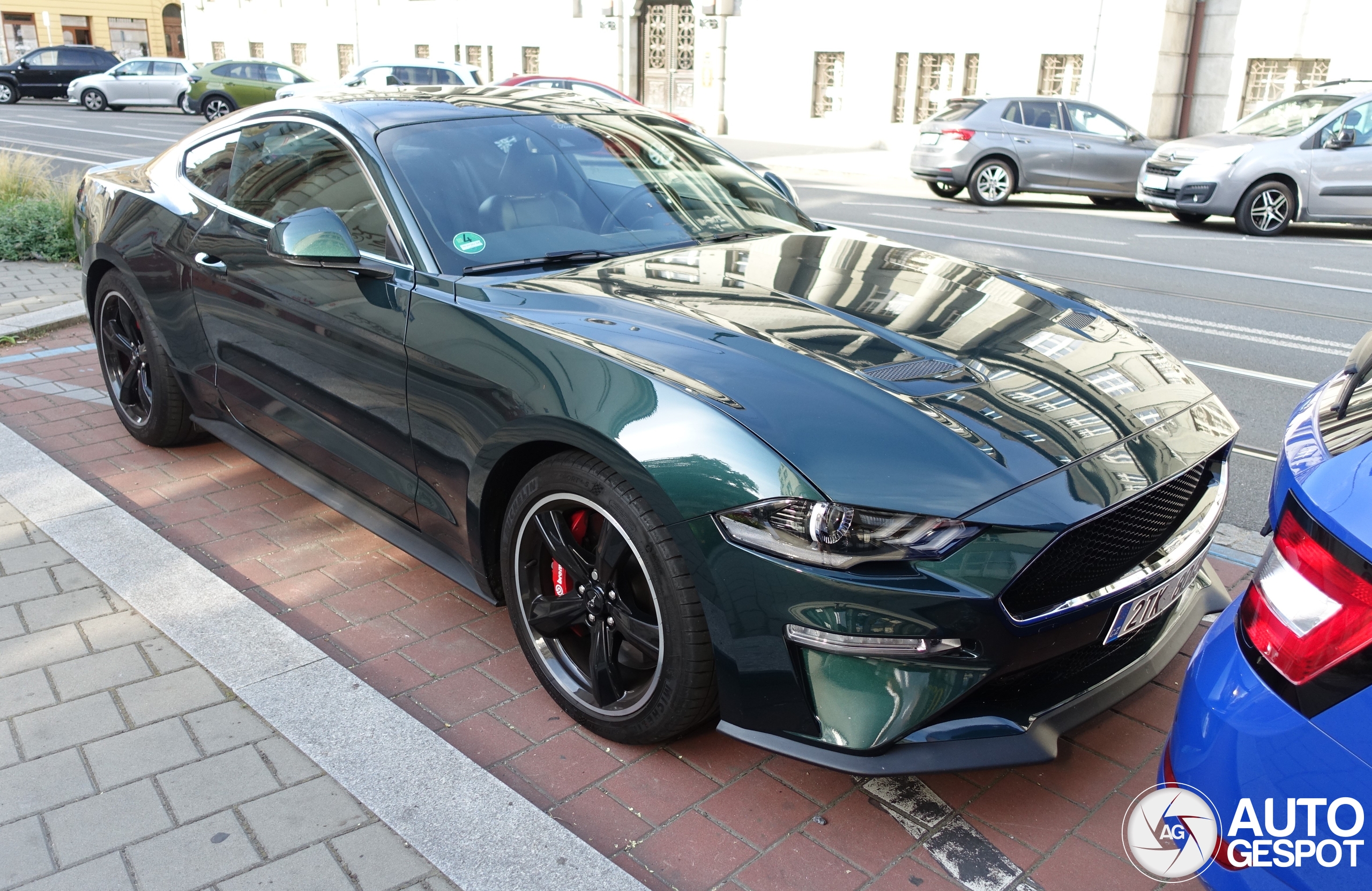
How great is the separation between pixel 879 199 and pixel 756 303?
1373 cm

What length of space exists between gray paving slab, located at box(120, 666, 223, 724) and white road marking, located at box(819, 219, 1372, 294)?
6723 millimetres

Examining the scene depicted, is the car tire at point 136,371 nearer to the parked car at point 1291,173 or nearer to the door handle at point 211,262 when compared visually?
the door handle at point 211,262

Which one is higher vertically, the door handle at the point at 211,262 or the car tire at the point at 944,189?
the door handle at the point at 211,262

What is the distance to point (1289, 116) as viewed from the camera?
549 inches

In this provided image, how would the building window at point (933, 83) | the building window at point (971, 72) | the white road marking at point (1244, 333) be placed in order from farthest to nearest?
the building window at point (933, 83) < the building window at point (971, 72) < the white road marking at point (1244, 333)

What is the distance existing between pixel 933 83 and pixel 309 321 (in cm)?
2399

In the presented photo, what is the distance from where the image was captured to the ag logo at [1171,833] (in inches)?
70.4

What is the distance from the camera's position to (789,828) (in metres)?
2.56

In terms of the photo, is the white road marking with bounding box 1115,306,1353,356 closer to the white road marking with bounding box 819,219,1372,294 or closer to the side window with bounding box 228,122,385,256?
the white road marking with bounding box 819,219,1372,294

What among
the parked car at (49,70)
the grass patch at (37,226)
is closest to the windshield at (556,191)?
the grass patch at (37,226)

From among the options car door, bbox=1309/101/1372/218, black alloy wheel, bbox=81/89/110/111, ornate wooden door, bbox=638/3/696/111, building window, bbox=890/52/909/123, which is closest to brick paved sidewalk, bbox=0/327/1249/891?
car door, bbox=1309/101/1372/218

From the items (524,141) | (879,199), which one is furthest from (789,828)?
(879,199)

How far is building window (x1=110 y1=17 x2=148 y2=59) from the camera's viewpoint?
52.7 metres

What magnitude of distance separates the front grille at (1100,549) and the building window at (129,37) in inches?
2337
